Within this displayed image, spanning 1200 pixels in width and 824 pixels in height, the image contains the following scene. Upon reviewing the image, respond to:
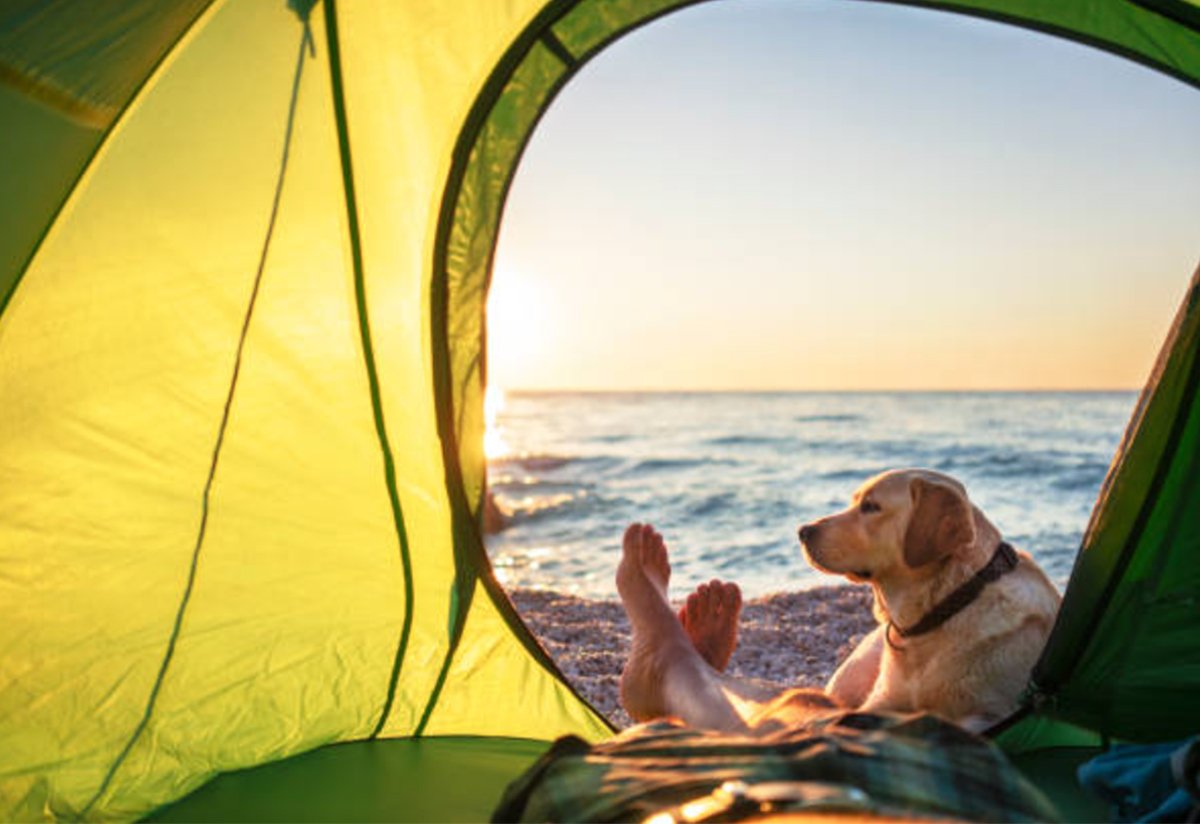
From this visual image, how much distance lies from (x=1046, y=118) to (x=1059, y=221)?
271 centimetres

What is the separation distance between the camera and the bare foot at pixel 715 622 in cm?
314

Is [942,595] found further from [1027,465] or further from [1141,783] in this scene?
[1027,465]

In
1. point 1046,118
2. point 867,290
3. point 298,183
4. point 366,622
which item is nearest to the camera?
point 298,183

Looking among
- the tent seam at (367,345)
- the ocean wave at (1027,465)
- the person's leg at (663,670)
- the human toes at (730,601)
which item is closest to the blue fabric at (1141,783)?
the person's leg at (663,670)

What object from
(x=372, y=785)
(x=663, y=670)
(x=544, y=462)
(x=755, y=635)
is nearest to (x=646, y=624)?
(x=663, y=670)

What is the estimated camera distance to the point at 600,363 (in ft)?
84.4

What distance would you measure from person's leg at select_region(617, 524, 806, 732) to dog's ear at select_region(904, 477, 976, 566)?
563mm

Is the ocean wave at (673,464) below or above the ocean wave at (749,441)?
below

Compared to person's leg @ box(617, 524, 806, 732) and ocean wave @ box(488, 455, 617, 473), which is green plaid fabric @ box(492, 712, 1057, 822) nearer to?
person's leg @ box(617, 524, 806, 732)

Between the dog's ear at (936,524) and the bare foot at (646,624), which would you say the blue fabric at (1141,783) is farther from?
the bare foot at (646,624)

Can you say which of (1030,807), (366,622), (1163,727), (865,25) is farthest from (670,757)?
(865,25)

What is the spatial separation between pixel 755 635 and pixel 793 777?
129 inches

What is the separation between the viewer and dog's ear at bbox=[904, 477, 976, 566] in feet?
9.25

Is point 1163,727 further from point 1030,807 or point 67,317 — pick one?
point 67,317
